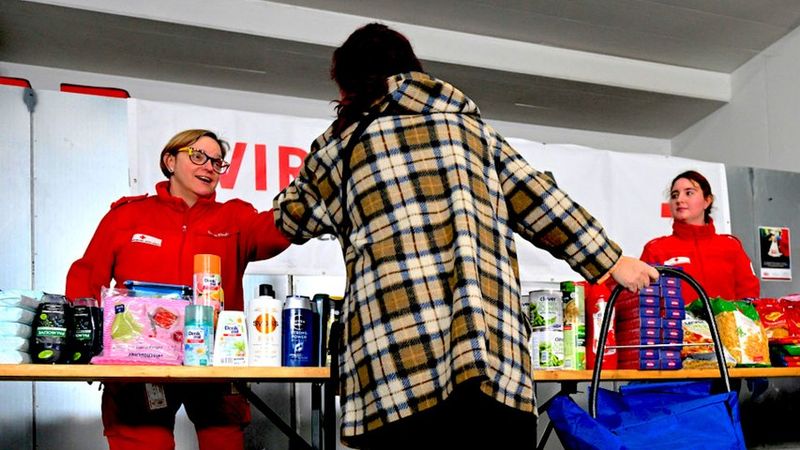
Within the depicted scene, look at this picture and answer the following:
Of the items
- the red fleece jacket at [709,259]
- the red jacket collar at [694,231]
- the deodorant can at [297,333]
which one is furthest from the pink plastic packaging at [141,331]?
the red jacket collar at [694,231]

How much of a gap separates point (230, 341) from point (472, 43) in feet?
12.0

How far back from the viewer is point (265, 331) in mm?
2246

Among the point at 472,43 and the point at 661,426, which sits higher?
the point at 472,43

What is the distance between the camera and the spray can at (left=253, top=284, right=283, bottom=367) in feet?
Result: 7.32

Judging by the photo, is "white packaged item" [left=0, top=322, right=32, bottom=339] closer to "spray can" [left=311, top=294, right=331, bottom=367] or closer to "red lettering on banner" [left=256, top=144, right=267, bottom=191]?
"spray can" [left=311, top=294, right=331, bottom=367]

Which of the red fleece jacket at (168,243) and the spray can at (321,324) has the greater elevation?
the red fleece jacket at (168,243)

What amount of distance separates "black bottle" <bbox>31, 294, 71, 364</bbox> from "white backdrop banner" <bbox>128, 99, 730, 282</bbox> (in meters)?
1.45

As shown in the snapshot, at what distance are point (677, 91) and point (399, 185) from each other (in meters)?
4.81

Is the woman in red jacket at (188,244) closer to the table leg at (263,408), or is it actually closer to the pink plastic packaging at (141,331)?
the table leg at (263,408)

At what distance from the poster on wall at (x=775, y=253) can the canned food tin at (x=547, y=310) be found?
9.37 feet

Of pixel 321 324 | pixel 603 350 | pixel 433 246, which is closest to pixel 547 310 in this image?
pixel 603 350

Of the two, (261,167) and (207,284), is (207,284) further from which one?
(261,167)

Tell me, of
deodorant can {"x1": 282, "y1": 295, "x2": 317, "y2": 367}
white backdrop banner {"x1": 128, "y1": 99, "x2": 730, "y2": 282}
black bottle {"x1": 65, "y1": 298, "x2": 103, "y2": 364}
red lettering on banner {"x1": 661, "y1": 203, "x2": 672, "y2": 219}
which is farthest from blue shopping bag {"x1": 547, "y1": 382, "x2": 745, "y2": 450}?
red lettering on banner {"x1": 661, "y1": 203, "x2": 672, "y2": 219}

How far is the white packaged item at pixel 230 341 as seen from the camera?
2164mm
